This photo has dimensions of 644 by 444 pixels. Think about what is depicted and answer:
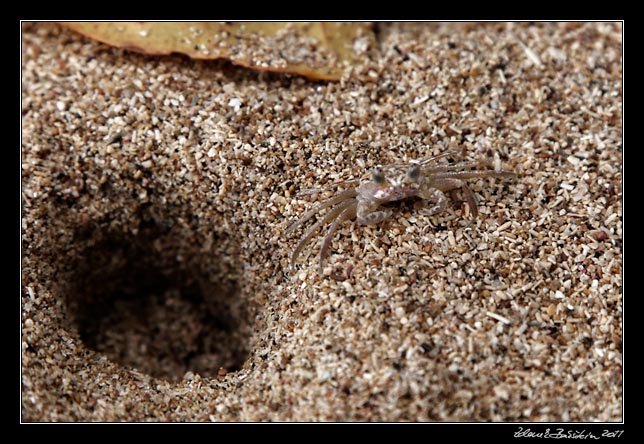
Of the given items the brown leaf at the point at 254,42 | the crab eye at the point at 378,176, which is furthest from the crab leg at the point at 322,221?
the brown leaf at the point at 254,42

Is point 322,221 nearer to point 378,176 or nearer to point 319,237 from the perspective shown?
point 319,237

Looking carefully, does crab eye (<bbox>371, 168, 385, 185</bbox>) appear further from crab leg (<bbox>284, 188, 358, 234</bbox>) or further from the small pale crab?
crab leg (<bbox>284, 188, 358, 234</bbox>)

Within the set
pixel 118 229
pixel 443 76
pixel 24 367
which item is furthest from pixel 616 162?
pixel 24 367

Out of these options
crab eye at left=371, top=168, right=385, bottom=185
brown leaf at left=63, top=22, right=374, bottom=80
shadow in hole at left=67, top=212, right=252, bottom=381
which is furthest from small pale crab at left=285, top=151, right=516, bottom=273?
brown leaf at left=63, top=22, right=374, bottom=80

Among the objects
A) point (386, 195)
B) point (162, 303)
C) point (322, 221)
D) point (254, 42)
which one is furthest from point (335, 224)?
point (162, 303)

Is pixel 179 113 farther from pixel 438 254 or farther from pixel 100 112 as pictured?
pixel 438 254

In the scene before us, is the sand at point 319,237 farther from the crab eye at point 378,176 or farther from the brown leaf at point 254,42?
the crab eye at point 378,176
